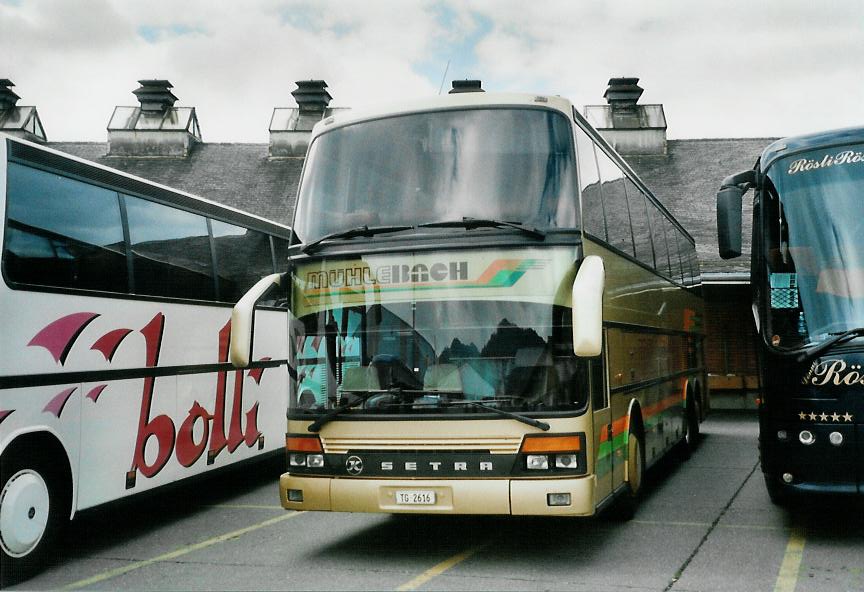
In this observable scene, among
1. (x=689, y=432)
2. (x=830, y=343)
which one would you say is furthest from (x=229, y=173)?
(x=830, y=343)

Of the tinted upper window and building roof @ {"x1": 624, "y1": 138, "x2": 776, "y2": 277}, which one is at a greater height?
building roof @ {"x1": 624, "y1": 138, "x2": 776, "y2": 277}

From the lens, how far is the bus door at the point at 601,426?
706cm

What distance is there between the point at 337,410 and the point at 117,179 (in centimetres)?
323

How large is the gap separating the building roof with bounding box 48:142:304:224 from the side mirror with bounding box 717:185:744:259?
64.5 feet

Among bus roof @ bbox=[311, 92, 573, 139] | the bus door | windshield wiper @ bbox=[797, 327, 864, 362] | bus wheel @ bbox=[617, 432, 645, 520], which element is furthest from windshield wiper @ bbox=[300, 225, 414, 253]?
windshield wiper @ bbox=[797, 327, 864, 362]

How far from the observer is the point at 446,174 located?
23.6 ft

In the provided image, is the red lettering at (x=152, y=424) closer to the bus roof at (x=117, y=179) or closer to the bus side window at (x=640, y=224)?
the bus roof at (x=117, y=179)

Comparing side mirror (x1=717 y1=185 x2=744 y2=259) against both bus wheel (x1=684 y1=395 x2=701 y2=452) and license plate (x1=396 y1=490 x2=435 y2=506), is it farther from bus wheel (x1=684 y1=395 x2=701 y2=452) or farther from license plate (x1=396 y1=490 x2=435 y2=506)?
bus wheel (x1=684 y1=395 x2=701 y2=452)

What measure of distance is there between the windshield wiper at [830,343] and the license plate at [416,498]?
320 cm

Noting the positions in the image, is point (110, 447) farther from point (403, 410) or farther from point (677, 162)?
point (677, 162)

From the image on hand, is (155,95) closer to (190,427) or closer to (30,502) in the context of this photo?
(190,427)

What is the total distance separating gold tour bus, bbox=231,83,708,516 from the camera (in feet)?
21.9

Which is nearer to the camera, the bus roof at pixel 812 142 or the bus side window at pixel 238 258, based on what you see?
the bus roof at pixel 812 142

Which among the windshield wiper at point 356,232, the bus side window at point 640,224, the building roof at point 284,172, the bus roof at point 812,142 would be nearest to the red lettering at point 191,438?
the windshield wiper at point 356,232
